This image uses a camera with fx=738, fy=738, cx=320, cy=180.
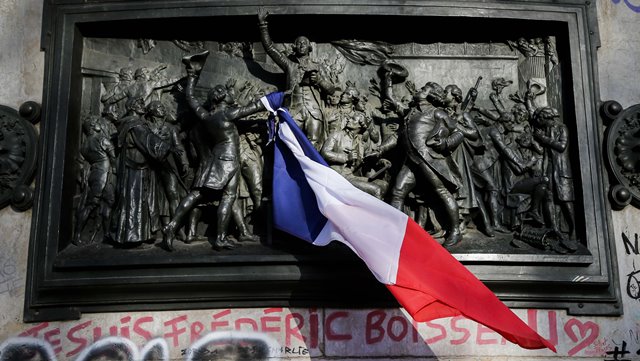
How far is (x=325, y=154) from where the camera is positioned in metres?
8.09

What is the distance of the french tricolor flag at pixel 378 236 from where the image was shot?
262 inches

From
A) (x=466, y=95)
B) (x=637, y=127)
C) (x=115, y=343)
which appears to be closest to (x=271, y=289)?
(x=115, y=343)

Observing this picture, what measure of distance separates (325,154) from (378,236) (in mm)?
1407

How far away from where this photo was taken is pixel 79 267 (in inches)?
301

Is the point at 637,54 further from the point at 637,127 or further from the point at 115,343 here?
the point at 115,343

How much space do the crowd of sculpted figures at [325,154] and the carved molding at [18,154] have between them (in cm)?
56

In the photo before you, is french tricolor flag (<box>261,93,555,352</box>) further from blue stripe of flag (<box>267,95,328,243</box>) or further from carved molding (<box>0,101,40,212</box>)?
carved molding (<box>0,101,40,212</box>)

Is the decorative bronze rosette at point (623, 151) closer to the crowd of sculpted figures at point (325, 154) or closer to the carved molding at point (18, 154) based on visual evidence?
the crowd of sculpted figures at point (325, 154)

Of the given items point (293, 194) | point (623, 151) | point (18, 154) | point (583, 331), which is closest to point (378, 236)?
point (293, 194)

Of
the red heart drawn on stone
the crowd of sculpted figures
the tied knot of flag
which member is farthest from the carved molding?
the red heart drawn on stone

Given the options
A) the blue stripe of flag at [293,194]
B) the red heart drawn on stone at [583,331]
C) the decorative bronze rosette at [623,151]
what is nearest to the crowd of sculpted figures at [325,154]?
the blue stripe of flag at [293,194]

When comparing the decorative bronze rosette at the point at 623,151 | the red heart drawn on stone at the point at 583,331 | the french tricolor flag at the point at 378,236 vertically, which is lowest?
the red heart drawn on stone at the point at 583,331

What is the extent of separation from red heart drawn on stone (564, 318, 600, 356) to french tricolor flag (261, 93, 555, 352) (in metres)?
0.87

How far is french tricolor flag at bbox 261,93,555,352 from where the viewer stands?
262 inches
